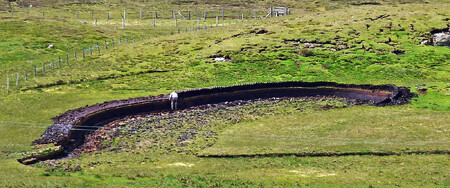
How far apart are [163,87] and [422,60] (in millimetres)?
45053

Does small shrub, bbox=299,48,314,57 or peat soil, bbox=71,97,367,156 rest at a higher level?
small shrub, bbox=299,48,314,57

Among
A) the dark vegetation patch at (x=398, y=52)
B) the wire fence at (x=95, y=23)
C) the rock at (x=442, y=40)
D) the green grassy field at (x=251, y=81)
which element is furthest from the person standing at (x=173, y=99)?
the rock at (x=442, y=40)

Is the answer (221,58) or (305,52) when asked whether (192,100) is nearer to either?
(221,58)

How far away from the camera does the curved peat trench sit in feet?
176

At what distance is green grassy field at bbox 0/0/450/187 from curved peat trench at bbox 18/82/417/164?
2.26 m

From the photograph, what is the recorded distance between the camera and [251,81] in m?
84.1

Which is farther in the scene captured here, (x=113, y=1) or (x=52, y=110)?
(x=113, y=1)

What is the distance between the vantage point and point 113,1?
6998 inches

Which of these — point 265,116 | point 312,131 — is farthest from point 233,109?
point 312,131

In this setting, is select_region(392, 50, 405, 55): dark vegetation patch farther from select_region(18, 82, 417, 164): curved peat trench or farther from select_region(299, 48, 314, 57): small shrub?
select_region(18, 82, 417, 164): curved peat trench

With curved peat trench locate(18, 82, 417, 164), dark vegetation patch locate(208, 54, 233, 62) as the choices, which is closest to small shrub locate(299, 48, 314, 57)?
dark vegetation patch locate(208, 54, 233, 62)

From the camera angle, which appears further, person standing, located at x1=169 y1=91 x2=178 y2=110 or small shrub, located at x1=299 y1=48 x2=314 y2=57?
small shrub, located at x1=299 y1=48 x2=314 y2=57

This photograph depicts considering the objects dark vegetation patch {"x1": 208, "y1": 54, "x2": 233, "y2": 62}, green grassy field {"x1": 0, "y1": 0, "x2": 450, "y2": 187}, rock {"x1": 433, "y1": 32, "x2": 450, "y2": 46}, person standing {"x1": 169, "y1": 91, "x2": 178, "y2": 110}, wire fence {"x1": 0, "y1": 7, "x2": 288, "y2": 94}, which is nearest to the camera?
green grassy field {"x1": 0, "y1": 0, "x2": 450, "y2": 187}

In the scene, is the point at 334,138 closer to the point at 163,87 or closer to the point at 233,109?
the point at 233,109
